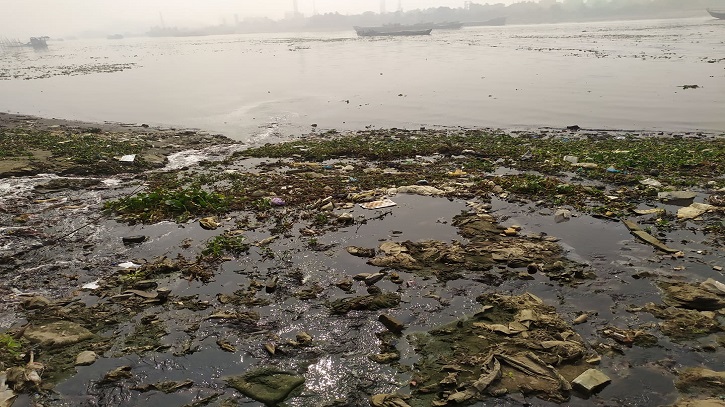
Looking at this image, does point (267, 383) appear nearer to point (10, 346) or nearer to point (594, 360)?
point (10, 346)

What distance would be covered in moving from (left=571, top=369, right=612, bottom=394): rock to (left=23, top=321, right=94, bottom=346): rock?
5.26m

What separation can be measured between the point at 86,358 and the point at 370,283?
135 inches

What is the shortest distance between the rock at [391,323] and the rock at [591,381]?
1.84 metres

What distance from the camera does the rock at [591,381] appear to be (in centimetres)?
396

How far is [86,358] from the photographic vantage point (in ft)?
14.8

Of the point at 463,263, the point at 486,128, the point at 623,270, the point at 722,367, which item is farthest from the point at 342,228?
the point at 486,128

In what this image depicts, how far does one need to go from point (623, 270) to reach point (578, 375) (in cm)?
259

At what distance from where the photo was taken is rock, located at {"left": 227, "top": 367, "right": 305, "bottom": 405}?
13.4 feet

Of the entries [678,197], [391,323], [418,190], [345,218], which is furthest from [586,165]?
[391,323]

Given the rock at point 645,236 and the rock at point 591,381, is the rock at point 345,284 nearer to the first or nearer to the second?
the rock at point 591,381

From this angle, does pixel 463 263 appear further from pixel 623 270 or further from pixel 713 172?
pixel 713 172

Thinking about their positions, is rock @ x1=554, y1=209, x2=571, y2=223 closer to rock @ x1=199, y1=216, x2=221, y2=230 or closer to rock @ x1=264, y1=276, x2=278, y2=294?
rock @ x1=264, y1=276, x2=278, y2=294

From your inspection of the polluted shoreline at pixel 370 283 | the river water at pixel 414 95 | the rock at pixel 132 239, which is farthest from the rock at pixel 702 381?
the river water at pixel 414 95

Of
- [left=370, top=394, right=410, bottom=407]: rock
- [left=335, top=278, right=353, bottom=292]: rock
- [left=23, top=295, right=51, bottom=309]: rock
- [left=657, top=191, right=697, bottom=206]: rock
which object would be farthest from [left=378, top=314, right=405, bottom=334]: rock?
[left=657, top=191, right=697, bottom=206]: rock
